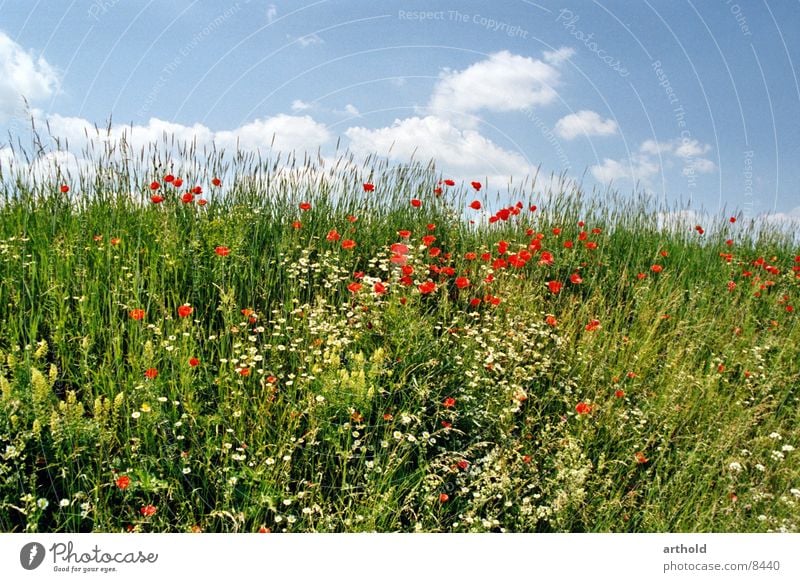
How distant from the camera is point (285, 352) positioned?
319 cm

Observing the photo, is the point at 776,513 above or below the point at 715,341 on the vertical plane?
below

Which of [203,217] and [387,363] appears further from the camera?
[203,217]

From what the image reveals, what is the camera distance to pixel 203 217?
4.18 metres

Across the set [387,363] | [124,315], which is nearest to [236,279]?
[124,315]

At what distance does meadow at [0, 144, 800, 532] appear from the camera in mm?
2465

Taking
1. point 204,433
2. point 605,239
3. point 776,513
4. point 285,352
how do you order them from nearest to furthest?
point 204,433 < point 776,513 < point 285,352 < point 605,239

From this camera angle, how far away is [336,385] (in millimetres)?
2652

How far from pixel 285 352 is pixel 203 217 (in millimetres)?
1452

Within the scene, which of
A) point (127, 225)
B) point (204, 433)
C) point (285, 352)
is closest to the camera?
point (204, 433)

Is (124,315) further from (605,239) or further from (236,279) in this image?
(605,239)

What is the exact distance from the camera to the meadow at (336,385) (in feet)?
8.09
